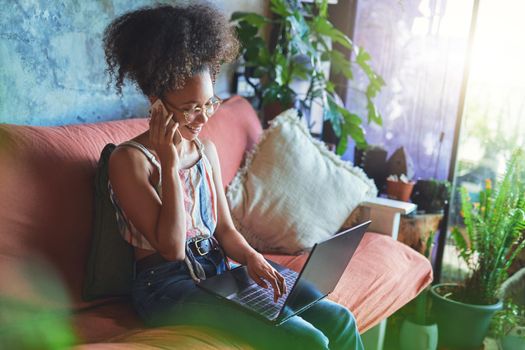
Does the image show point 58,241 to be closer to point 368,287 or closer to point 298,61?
point 368,287

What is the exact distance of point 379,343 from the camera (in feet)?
6.95

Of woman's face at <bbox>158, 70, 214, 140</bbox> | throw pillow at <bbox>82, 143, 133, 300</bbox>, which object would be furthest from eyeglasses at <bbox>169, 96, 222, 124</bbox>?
throw pillow at <bbox>82, 143, 133, 300</bbox>

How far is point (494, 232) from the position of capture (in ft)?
7.52

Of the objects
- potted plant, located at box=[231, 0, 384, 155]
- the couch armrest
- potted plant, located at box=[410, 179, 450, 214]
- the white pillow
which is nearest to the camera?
the white pillow

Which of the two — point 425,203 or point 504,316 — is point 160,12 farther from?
point 504,316

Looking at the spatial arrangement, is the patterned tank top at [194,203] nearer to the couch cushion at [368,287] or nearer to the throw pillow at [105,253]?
the throw pillow at [105,253]

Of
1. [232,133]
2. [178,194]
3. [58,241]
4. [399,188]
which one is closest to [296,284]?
[178,194]

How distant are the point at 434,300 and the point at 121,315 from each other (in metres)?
1.48

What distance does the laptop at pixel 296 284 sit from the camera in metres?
1.31

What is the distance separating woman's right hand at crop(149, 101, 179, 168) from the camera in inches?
54.6

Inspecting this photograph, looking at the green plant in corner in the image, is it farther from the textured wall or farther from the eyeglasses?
the textured wall

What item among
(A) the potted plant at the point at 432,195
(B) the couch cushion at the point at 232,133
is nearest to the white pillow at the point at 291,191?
(B) the couch cushion at the point at 232,133

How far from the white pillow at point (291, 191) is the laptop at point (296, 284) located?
0.54 m

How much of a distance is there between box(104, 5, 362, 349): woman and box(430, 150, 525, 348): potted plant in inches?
40.2
